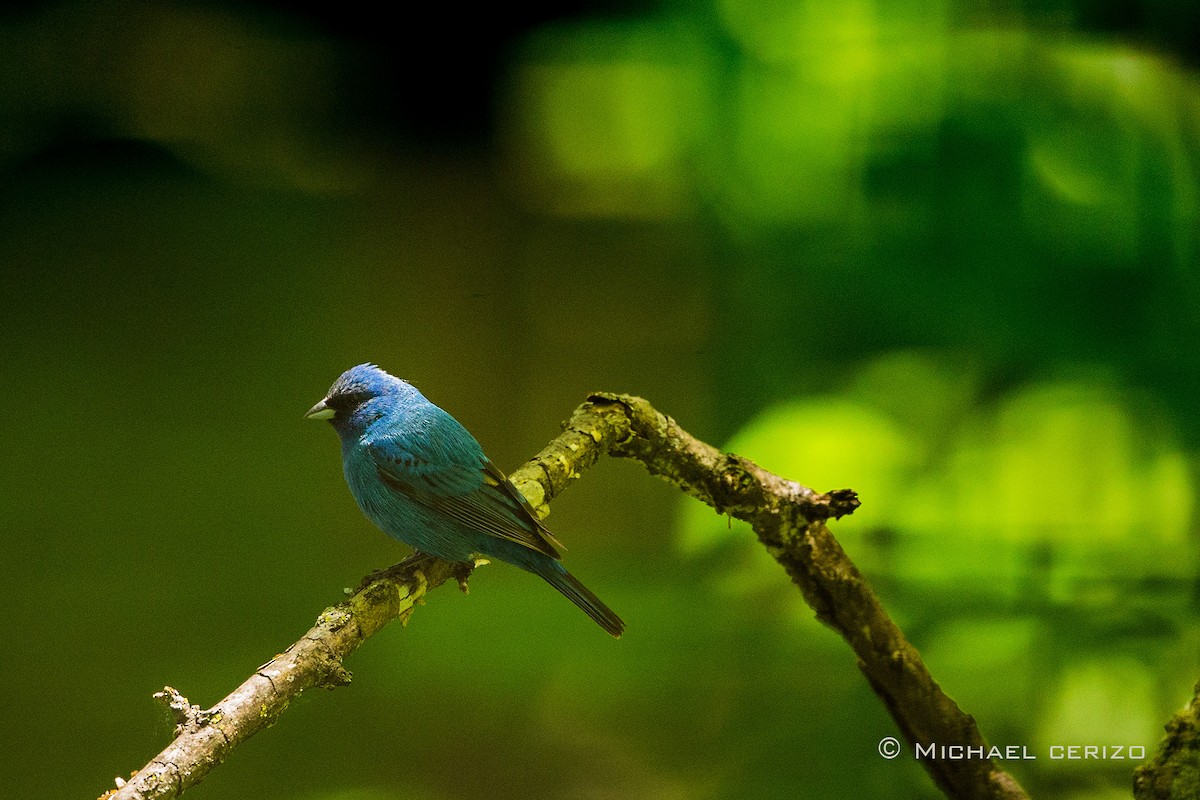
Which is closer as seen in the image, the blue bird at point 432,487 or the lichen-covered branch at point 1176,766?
the lichen-covered branch at point 1176,766

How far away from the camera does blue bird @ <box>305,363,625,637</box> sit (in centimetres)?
213

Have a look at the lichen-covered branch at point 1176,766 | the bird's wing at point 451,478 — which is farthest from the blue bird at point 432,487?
the lichen-covered branch at point 1176,766

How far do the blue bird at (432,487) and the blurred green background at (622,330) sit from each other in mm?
585

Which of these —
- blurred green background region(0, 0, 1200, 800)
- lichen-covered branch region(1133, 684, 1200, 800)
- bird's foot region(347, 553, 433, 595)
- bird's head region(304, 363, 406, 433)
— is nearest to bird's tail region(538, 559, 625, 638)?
bird's foot region(347, 553, 433, 595)

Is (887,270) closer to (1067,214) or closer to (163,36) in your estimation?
(1067,214)

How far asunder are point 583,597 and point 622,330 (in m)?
1.09

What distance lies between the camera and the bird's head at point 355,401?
7.69 ft

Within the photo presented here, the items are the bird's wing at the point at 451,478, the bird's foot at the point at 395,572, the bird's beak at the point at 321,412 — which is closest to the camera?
the bird's foot at the point at 395,572

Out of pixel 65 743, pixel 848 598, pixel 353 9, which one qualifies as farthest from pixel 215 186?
pixel 848 598

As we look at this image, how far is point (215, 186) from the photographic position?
2.82 meters

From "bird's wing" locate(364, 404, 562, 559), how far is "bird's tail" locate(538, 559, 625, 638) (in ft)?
0.23

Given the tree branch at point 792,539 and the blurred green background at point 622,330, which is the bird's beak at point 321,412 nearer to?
the tree branch at point 792,539

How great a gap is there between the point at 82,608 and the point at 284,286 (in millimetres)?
1106

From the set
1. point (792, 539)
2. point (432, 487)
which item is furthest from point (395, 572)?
point (792, 539)
